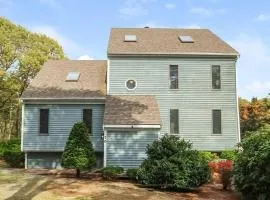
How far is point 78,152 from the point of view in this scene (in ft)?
71.5

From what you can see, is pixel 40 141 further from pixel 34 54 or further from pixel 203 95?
pixel 34 54

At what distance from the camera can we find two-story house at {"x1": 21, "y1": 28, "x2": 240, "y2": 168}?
27625 millimetres

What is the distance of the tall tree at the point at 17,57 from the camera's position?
42344 millimetres

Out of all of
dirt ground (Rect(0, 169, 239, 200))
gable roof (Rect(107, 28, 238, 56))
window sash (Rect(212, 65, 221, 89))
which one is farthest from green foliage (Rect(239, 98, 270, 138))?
dirt ground (Rect(0, 169, 239, 200))

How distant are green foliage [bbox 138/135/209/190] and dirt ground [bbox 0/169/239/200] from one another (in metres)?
0.59

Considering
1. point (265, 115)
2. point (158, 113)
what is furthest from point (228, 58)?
point (265, 115)

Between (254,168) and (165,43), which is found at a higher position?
(165,43)

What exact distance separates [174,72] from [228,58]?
3.99 metres

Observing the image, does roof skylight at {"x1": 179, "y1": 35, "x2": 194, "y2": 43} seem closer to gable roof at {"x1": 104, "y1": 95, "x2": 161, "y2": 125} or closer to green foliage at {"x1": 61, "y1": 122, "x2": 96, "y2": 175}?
gable roof at {"x1": 104, "y1": 95, "x2": 161, "y2": 125}

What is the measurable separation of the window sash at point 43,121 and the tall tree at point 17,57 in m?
14.7

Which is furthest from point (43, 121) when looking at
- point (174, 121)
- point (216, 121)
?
point (216, 121)

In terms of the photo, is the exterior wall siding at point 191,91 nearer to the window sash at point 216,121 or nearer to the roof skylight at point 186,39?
the window sash at point 216,121

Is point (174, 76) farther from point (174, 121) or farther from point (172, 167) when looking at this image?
point (172, 167)

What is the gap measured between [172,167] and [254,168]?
5.26 metres
